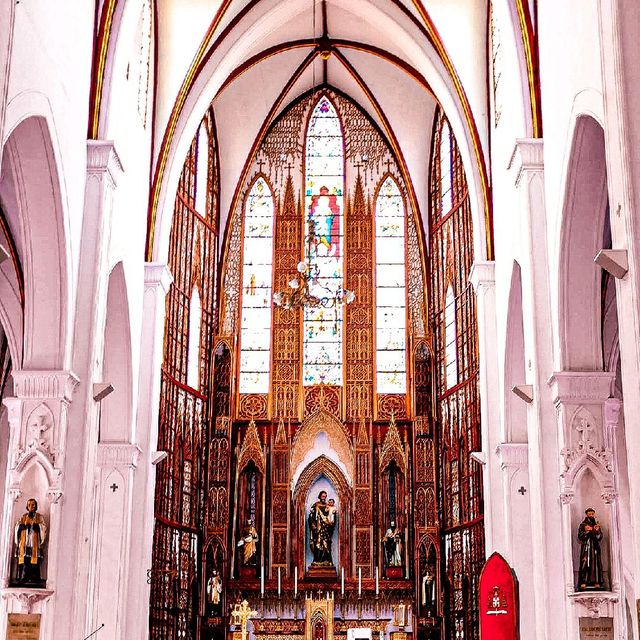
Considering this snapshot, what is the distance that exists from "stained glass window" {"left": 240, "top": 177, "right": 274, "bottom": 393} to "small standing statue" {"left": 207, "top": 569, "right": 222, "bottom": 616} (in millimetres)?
4774

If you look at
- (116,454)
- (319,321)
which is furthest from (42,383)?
(319,321)

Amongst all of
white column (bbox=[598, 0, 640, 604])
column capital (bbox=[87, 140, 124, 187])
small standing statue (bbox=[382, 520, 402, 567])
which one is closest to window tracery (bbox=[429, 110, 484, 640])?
small standing statue (bbox=[382, 520, 402, 567])

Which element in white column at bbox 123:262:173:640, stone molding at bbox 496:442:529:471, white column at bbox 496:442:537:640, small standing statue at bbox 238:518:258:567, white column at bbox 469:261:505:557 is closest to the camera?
white column at bbox 496:442:537:640

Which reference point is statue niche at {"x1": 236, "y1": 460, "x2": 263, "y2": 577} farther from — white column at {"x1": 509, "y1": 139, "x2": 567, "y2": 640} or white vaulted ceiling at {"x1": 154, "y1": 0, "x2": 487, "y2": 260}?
white column at {"x1": 509, "y1": 139, "x2": 567, "y2": 640}

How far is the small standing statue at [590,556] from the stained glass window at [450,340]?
11.9 metres

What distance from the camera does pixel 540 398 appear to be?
14859 millimetres

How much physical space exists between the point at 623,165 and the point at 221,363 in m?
18.1

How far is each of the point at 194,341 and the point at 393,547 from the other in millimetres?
6813

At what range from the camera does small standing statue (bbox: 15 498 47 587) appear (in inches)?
540

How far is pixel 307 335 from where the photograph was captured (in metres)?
27.8

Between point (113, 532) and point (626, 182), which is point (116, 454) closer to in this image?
point (113, 532)

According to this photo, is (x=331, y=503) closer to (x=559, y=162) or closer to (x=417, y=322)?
(x=417, y=322)

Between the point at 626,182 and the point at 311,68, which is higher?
the point at 311,68

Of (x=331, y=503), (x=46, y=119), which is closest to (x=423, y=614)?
(x=331, y=503)
